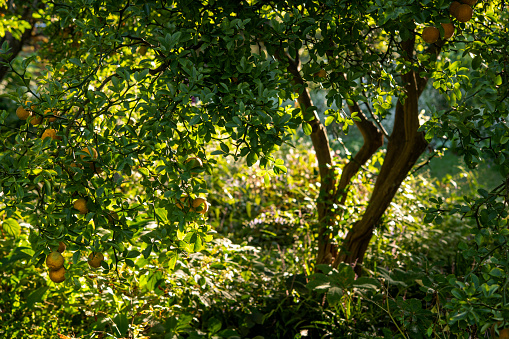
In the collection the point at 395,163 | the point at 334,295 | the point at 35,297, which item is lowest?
the point at 35,297

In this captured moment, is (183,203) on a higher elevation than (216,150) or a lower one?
lower

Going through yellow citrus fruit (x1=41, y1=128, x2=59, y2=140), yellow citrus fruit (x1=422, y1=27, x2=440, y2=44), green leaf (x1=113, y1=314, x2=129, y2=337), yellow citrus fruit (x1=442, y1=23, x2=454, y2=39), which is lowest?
green leaf (x1=113, y1=314, x2=129, y2=337)

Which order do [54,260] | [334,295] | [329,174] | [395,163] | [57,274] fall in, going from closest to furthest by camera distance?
[54,260]
[57,274]
[334,295]
[395,163]
[329,174]

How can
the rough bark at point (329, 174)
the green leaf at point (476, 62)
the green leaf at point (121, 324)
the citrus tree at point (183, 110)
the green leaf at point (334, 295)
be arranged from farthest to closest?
1. the rough bark at point (329, 174)
2. the green leaf at point (334, 295)
3. the green leaf at point (121, 324)
4. the green leaf at point (476, 62)
5. the citrus tree at point (183, 110)

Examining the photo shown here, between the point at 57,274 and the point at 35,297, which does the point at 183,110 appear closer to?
the point at 57,274

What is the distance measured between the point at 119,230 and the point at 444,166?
8.01 metres

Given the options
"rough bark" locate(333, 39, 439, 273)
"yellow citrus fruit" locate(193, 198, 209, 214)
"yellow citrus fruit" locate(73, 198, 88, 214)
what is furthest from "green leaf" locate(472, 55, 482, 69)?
"yellow citrus fruit" locate(73, 198, 88, 214)

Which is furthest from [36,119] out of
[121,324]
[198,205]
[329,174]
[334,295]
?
[329,174]

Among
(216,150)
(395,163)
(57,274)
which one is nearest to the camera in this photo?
(57,274)

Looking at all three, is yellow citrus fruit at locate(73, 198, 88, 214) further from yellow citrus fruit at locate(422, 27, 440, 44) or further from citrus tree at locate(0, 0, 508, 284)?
yellow citrus fruit at locate(422, 27, 440, 44)

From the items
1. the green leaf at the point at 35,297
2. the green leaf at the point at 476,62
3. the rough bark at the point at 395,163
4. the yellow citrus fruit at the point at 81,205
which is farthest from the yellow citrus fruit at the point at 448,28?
the green leaf at the point at 35,297

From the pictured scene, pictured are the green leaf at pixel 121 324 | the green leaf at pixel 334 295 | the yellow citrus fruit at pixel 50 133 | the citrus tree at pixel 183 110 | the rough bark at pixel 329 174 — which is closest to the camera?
the citrus tree at pixel 183 110

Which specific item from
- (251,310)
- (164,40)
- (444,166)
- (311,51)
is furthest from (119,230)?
(444,166)

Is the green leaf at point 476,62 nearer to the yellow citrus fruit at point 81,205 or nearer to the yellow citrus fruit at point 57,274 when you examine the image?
the yellow citrus fruit at point 81,205
